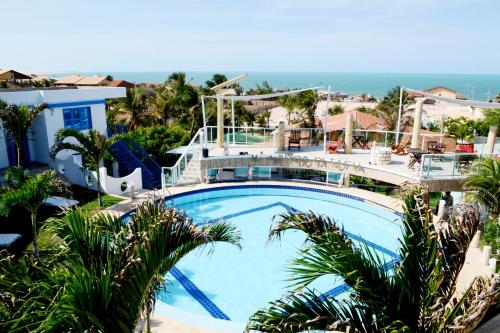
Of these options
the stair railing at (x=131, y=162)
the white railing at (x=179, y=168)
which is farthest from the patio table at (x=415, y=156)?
the stair railing at (x=131, y=162)

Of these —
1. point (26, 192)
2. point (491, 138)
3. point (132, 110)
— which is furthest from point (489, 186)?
point (132, 110)

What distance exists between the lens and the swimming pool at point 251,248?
959 cm

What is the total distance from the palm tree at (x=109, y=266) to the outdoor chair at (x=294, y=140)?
15337 millimetres

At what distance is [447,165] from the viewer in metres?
14.4

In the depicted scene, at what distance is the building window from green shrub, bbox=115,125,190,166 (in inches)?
112

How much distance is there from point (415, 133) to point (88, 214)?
15991 millimetres

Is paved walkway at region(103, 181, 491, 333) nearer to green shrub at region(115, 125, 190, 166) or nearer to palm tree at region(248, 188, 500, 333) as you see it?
palm tree at region(248, 188, 500, 333)

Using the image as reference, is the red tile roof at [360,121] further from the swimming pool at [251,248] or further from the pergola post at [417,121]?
the swimming pool at [251,248]

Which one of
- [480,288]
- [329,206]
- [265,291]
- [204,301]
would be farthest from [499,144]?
[480,288]

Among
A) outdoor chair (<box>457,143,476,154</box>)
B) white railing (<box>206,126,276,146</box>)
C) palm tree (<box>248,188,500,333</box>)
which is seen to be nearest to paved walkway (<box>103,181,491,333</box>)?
palm tree (<box>248,188,500,333</box>)

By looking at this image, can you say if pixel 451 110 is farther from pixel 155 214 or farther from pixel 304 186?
pixel 155 214

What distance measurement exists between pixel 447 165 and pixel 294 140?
24.8 ft

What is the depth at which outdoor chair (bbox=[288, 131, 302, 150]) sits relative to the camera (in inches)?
774

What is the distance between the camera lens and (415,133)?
56.3 feet
